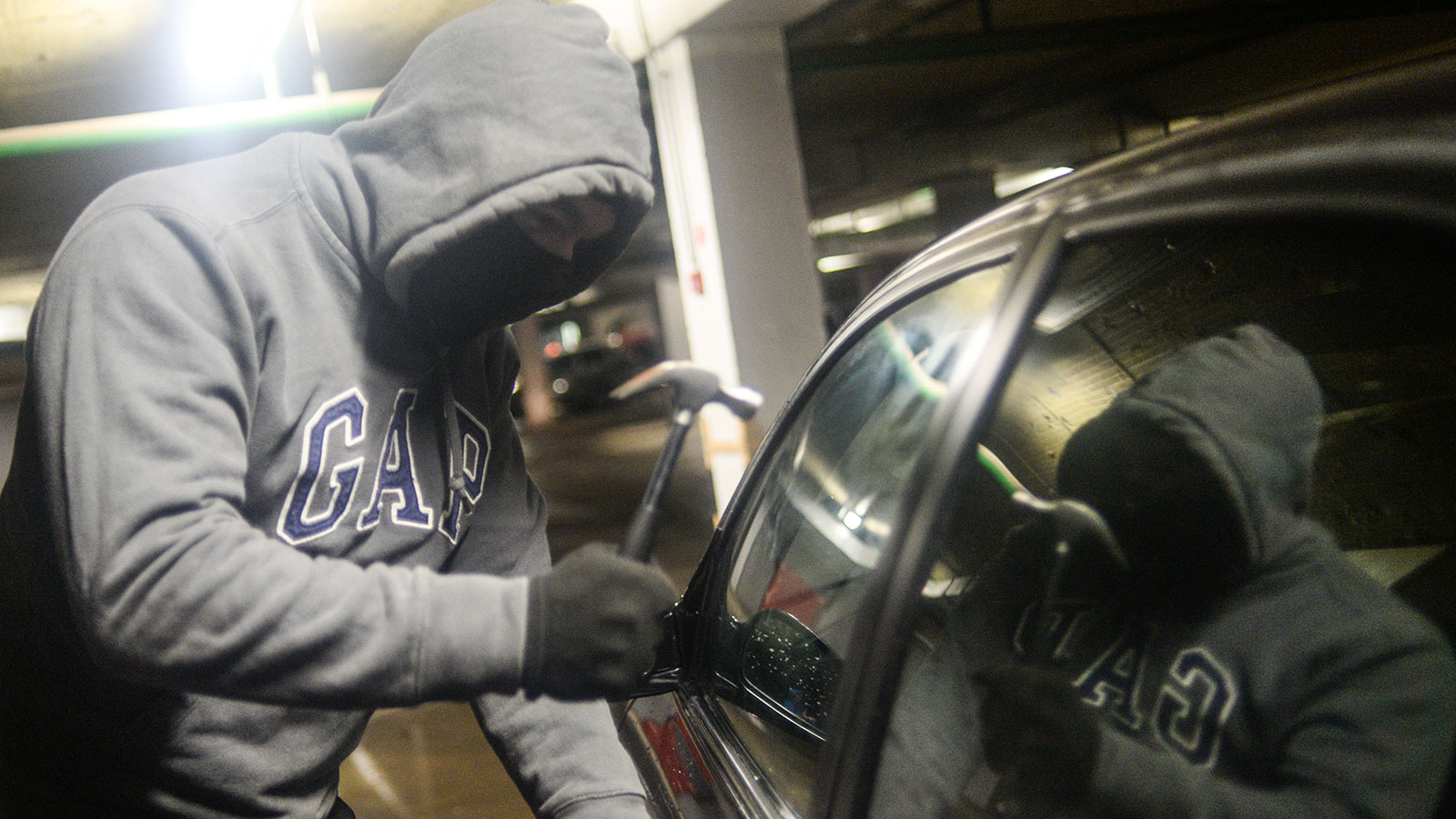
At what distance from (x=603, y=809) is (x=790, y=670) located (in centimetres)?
37

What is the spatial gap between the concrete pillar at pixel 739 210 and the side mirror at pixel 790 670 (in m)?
3.42

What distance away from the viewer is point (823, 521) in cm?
131

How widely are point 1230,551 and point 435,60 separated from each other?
113cm

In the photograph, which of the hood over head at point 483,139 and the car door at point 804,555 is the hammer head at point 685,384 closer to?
the car door at point 804,555

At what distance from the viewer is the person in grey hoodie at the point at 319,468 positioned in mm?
939

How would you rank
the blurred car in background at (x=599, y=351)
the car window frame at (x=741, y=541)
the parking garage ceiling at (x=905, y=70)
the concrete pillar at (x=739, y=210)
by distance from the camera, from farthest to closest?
the blurred car in background at (x=599, y=351)
the parking garage ceiling at (x=905, y=70)
the concrete pillar at (x=739, y=210)
the car window frame at (x=741, y=541)

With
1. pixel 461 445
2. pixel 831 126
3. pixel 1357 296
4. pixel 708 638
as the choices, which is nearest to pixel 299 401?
pixel 461 445

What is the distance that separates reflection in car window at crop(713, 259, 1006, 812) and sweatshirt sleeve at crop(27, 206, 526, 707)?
1.34 ft

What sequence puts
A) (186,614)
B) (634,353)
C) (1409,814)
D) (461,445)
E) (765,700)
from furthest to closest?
(634,353), (461,445), (765,700), (186,614), (1409,814)

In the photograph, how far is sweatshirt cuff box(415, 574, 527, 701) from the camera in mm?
954

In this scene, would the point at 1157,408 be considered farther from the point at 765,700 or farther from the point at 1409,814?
the point at 765,700

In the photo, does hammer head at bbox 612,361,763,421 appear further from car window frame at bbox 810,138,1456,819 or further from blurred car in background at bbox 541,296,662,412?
blurred car in background at bbox 541,296,662,412

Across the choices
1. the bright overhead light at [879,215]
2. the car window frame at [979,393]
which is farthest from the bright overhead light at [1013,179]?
the car window frame at [979,393]

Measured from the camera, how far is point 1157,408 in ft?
2.60
